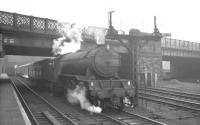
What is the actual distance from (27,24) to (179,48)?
24.4 m

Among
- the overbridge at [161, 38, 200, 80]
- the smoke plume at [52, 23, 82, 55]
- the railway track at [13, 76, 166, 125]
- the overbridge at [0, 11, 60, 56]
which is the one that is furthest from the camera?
the overbridge at [161, 38, 200, 80]

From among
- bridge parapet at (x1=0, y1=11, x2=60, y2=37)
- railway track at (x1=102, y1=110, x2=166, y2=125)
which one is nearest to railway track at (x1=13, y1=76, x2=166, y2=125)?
railway track at (x1=102, y1=110, x2=166, y2=125)

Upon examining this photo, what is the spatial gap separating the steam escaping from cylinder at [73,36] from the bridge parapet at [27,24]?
0.67 metres

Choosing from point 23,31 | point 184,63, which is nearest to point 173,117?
point 23,31

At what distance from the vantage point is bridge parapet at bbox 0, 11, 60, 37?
19.2m

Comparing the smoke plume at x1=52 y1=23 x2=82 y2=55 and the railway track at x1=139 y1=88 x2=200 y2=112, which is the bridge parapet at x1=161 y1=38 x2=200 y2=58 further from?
the railway track at x1=139 y1=88 x2=200 y2=112

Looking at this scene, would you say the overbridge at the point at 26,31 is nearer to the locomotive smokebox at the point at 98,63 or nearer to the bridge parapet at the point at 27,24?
the bridge parapet at the point at 27,24

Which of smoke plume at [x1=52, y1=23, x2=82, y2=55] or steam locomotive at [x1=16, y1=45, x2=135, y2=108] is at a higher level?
smoke plume at [x1=52, y1=23, x2=82, y2=55]

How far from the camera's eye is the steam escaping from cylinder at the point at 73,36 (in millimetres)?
19155

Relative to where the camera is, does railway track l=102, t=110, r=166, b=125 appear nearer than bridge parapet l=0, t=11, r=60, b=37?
Yes

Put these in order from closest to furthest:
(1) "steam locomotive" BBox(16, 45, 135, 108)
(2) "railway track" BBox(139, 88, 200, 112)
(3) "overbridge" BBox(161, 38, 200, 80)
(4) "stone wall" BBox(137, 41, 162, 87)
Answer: (1) "steam locomotive" BBox(16, 45, 135, 108) → (2) "railway track" BBox(139, 88, 200, 112) → (4) "stone wall" BBox(137, 41, 162, 87) → (3) "overbridge" BBox(161, 38, 200, 80)

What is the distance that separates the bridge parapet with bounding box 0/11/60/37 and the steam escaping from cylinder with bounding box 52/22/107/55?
671 mm

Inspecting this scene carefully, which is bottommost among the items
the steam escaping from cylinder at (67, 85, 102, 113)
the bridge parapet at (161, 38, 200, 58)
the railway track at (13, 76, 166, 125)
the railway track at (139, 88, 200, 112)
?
the railway track at (139, 88, 200, 112)

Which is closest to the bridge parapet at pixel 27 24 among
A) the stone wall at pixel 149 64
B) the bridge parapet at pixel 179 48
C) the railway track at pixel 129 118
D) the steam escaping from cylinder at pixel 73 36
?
the steam escaping from cylinder at pixel 73 36
